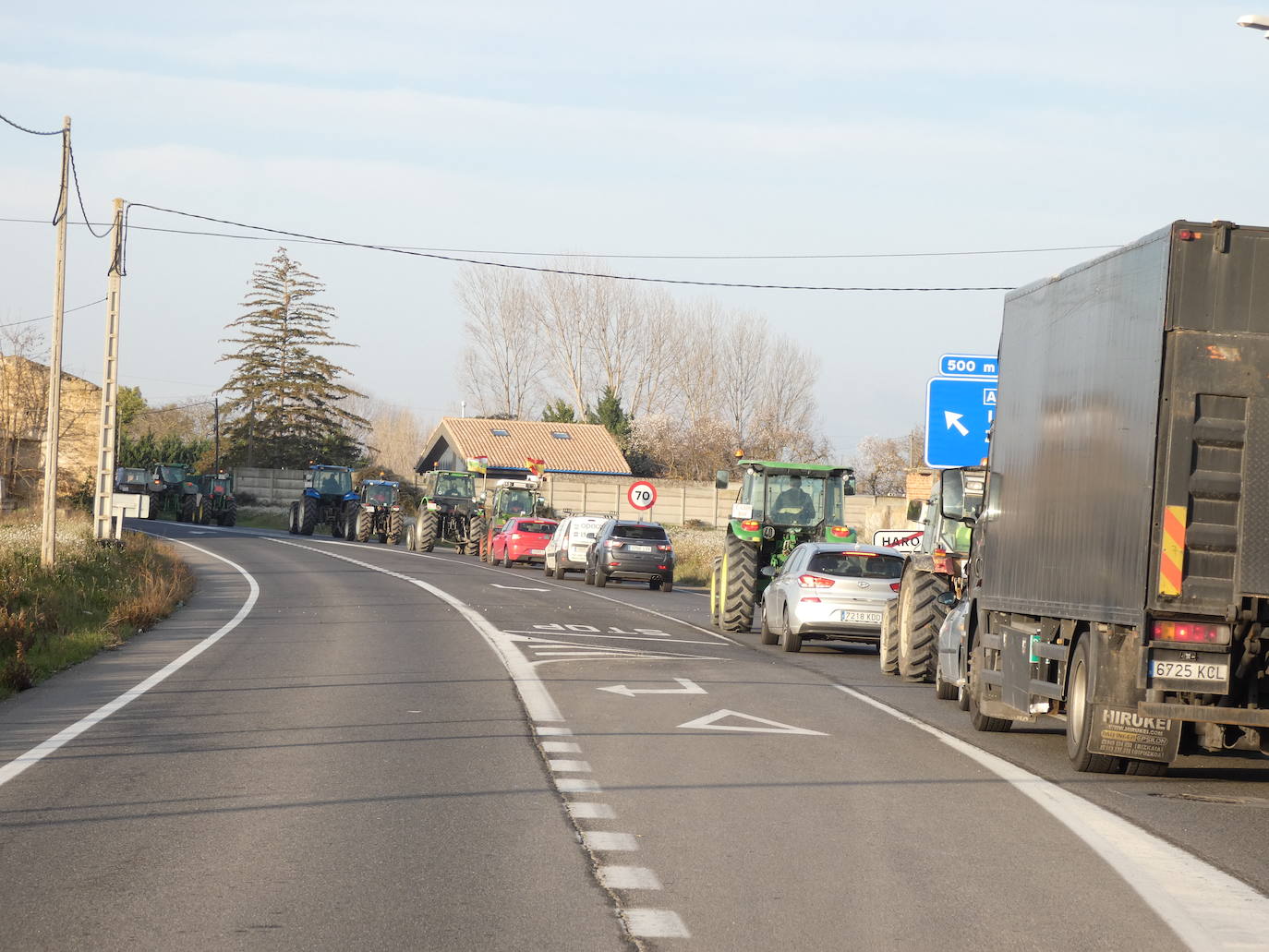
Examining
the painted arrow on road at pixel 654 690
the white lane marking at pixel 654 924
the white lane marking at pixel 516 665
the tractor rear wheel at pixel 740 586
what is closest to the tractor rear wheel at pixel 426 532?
the white lane marking at pixel 516 665

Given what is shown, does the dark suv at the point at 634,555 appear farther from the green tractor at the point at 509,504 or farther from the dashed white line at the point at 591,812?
the dashed white line at the point at 591,812

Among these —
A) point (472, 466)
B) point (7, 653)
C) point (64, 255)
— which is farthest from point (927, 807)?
point (472, 466)

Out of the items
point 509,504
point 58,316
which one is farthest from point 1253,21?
point 509,504

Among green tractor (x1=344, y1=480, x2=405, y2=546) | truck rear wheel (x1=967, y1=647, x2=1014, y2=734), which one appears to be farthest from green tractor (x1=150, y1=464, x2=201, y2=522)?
truck rear wheel (x1=967, y1=647, x2=1014, y2=734)

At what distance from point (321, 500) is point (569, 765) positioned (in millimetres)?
55723

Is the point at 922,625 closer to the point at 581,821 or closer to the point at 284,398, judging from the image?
the point at 581,821

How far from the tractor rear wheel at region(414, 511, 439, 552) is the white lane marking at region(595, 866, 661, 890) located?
4534cm

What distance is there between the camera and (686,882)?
7.11 meters

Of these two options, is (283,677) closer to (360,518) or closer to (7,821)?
(7,821)

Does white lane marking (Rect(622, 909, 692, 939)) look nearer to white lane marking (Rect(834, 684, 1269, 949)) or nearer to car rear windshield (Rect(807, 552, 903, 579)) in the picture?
white lane marking (Rect(834, 684, 1269, 949))

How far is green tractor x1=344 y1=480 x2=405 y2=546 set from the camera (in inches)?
2271

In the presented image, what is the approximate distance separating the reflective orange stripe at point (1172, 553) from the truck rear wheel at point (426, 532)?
43.5m

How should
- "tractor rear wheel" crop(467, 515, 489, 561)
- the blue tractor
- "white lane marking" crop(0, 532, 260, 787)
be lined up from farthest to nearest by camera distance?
the blue tractor < "tractor rear wheel" crop(467, 515, 489, 561) < "white lane marking" crop(0, 532, 260, 787)

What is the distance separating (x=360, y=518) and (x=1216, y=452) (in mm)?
50340
